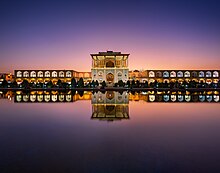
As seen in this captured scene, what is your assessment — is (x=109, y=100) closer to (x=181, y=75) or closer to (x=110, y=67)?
(x=110, y=67)

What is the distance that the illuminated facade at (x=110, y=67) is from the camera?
57594 millimetres

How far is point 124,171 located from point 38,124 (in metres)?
5.90

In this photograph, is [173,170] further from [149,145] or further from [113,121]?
[113,121]

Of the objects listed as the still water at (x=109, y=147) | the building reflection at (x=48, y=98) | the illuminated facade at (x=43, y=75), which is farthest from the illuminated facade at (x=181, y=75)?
the still water at (x=109, y=147)

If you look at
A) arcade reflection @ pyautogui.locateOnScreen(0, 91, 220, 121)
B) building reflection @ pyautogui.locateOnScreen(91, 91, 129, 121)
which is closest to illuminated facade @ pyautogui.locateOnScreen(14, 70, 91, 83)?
arcade reflection @ pyautogui.locateOnScreen(0, 91, 220, 121)

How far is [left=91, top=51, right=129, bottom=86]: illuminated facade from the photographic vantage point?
57.6 m

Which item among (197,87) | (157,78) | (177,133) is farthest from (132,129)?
(157,78)

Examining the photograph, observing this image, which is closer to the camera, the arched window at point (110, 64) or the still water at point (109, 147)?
the still water at point (109, 147)

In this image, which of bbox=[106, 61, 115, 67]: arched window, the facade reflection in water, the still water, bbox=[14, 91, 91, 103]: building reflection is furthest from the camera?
bbox=[106, 61, 115, 67]: arched window

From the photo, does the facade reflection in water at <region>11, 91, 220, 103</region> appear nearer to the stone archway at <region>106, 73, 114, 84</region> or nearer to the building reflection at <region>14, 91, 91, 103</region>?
the building reflection at <region>14, 91, 91, 103</region>

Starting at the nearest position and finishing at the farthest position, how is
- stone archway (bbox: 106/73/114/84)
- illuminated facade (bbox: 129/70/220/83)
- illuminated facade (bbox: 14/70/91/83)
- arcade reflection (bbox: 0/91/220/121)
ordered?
arcade reflection (bbox: 0/91/220/121)
stone archway (bbox: 106/73/114/84)
illuminated facade (bbox: 14/70/91/83)
illuminated facade (bbox: 129/70/220/83)

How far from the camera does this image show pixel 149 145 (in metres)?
6.66

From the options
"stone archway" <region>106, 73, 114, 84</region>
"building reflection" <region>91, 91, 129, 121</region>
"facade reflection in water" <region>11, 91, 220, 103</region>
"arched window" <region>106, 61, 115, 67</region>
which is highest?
"arched window" <region>106, 61, 115, 67</region>

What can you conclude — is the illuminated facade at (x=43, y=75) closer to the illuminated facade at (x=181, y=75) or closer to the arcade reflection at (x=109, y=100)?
the illuminated facade at (x=181, y=75)
